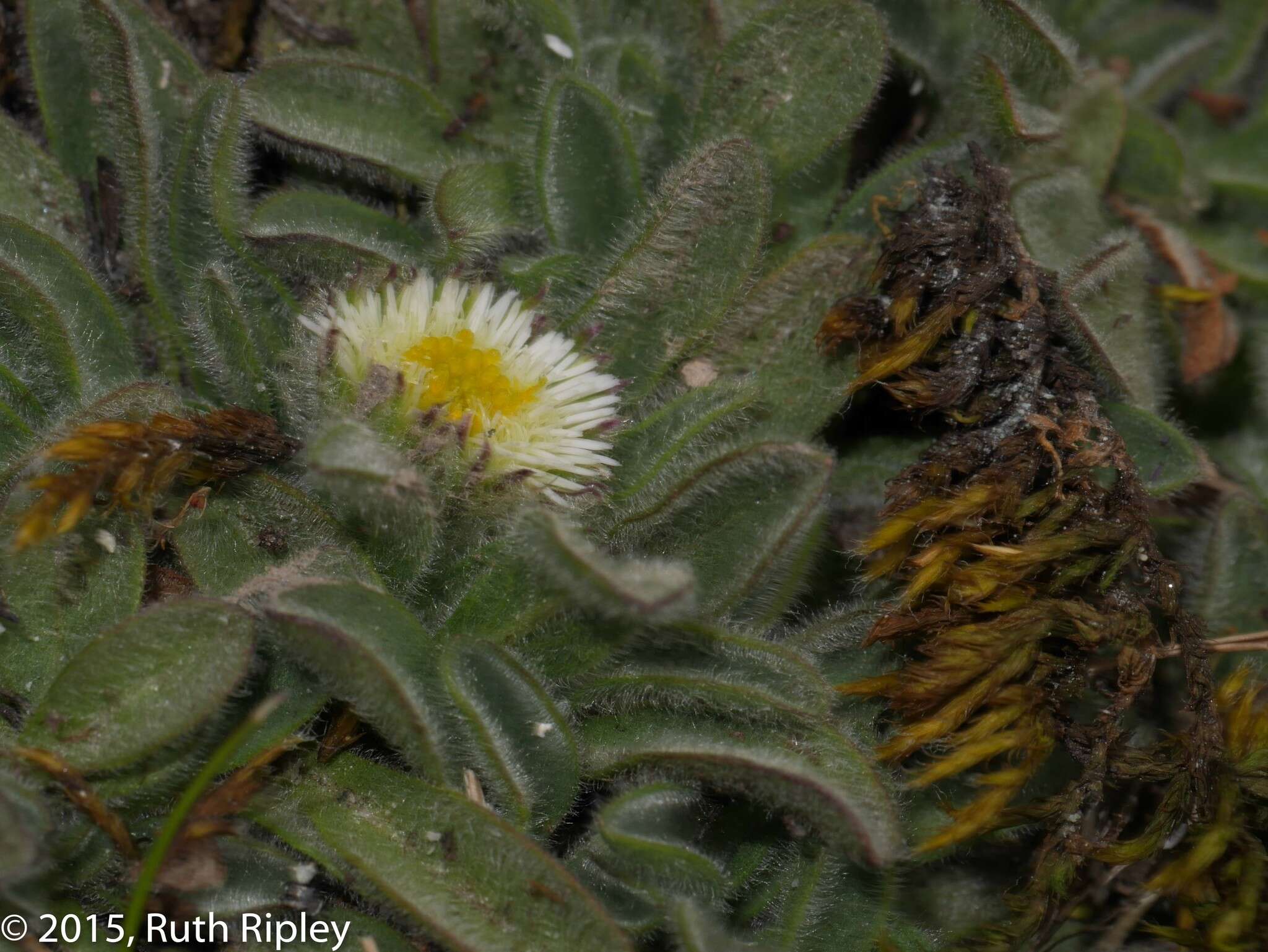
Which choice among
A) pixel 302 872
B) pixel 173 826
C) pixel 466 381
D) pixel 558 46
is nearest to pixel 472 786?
pixel 302 872

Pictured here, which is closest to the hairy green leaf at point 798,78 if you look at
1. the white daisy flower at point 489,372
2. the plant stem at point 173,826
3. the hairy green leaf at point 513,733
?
the white daisy flower at point 489,372

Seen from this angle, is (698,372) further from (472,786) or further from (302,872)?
(302,872)

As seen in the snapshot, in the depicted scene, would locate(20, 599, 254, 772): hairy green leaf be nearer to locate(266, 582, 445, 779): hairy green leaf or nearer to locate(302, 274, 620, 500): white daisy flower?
locate(266, 582, 445, 779): hairy green leaf

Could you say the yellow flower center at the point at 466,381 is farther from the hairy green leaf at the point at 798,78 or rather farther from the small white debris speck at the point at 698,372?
the hairy green leaf at the point at 798,78

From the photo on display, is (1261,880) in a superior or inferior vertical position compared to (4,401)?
superior

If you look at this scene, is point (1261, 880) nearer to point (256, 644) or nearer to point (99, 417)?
point (256, 644)

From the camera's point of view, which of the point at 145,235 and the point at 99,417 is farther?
the point at 145,235

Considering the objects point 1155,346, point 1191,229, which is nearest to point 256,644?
point 1155,346
